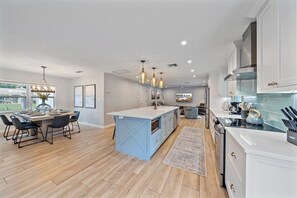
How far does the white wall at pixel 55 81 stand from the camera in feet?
15.2

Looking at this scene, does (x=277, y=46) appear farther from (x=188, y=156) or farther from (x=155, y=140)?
(x=155, y=140)

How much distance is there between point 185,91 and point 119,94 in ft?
23.8

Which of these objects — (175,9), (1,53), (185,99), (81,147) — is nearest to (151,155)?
(81,147)

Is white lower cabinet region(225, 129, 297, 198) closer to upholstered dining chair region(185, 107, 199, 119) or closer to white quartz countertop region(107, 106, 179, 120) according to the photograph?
white quartz countertop region(107, 106, 179, 120)

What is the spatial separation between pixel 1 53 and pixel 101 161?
11.9ft

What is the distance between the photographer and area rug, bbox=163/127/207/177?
2.38m

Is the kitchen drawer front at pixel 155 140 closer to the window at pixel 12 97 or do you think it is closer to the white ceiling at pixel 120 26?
the white ceiling at pixel 120 26

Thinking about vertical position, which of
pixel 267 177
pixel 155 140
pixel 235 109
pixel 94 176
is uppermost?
pixel 235 109

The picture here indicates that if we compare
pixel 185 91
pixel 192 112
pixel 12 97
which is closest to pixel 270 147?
pixel 192 112

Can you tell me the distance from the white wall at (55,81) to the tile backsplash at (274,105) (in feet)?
25.1

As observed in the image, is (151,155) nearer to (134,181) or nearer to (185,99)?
(134,181)

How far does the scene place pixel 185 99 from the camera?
37.7 feet

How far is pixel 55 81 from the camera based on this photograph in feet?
20.0

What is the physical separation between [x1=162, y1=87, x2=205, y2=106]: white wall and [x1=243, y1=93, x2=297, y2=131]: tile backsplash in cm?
915
